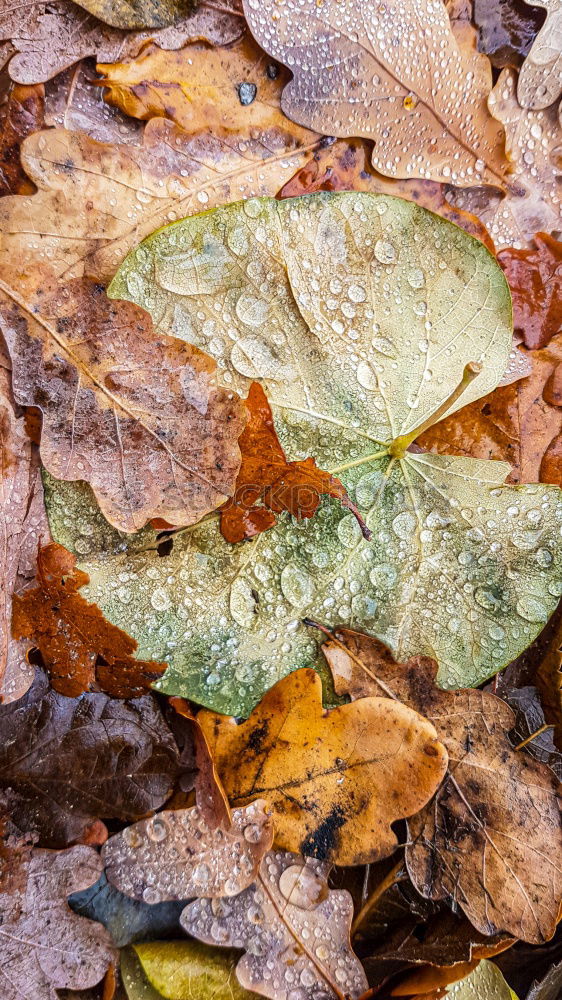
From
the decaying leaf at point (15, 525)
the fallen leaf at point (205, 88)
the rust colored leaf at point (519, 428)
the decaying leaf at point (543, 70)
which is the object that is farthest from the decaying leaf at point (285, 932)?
the decaying leaf at point (543, 70)

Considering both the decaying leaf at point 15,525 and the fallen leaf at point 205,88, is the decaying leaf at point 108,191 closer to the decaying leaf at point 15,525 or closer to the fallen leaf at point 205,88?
the fallen leaf at point 205,88

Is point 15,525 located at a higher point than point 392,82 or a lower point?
lower

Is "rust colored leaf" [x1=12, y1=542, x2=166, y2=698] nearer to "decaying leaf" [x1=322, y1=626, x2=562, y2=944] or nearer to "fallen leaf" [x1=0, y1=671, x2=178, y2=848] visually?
"fallen leaf" [x1=0, y1=671, x2=178, y2=848]

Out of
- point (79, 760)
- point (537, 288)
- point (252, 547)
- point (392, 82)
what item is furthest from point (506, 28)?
point (79, 760)

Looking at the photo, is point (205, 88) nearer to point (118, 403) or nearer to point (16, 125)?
point (16, 125)

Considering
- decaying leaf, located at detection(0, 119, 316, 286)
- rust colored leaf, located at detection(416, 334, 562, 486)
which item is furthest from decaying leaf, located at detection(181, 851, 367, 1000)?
decaying leaf, located at detection(0, 119, 316, 286)

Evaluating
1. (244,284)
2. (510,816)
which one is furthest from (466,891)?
(244,284)

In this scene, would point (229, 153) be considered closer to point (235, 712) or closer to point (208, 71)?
point (208, 71)
